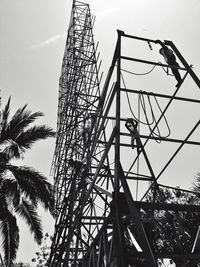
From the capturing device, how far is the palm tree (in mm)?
9742

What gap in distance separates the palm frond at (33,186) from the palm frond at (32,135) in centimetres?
96

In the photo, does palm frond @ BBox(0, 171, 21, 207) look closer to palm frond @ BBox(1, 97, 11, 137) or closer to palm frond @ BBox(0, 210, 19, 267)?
palm frond @ BBox(0, 210, 19, 267)

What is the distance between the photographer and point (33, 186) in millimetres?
10320

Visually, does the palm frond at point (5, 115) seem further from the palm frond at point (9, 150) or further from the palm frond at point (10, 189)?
the palm frond at point (10, 189)

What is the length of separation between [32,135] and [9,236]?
3.79m

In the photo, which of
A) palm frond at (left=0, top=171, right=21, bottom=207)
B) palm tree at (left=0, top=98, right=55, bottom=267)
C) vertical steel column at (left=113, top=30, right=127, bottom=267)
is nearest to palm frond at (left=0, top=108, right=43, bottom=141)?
palm tree at (left=0, top=98, right=55, bottom=267)

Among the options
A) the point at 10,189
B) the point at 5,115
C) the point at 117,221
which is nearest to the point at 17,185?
the point at 10,189

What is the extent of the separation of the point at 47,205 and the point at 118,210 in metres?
7.45

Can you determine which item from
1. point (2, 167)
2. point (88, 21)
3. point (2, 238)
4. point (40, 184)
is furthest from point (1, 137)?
point (88, 21)

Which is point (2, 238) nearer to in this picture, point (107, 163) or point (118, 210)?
point (107, 163)

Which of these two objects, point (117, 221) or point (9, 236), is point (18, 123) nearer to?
point (9, 236)

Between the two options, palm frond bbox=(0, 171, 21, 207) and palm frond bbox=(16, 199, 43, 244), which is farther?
palm frond bbox=(16, 199, 43, 244)

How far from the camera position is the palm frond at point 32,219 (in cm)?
1050

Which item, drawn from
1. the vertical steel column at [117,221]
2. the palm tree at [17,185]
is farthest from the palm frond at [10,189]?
the vertical steel column at [117,221]
